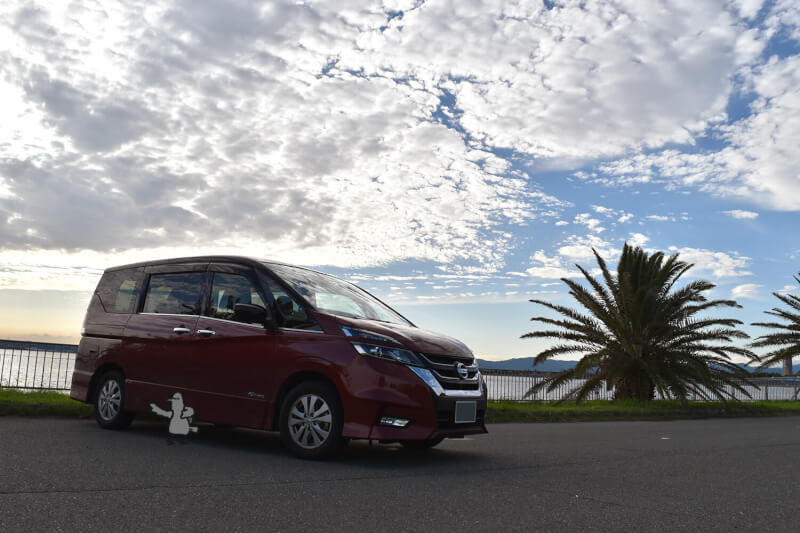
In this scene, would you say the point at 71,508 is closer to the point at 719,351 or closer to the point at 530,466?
the point at 530,466

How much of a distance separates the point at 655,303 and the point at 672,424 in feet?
17.9

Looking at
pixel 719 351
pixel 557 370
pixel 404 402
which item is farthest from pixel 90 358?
pixel 719 351

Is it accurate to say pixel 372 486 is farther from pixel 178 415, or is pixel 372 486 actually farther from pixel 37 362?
pixel 37 362

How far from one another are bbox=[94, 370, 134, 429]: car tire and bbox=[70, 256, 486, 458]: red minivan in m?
0.01

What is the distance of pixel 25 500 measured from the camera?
14.4 ft

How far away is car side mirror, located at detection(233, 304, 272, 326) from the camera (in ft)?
23.0

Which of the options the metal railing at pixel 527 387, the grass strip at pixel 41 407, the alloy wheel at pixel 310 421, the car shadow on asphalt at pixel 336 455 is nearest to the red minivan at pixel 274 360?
the alloy wheel at pixel 310 421

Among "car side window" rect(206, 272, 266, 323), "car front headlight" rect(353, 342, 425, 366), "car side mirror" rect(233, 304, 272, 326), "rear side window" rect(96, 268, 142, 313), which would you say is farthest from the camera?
"rear side window" rect(96, 268, 142, 313)

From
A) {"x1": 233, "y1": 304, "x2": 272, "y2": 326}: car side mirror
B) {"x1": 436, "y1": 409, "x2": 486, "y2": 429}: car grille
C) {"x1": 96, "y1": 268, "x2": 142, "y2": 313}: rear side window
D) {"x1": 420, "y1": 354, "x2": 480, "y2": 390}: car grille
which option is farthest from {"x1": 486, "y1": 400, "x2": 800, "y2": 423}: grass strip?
{"x1": 96, "y1": 268, "x2": 142, "y2": 313}: rear side window

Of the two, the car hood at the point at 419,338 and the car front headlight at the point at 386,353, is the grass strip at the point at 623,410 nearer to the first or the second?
the car hood at the point at 419,338

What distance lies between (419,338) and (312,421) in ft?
4.21

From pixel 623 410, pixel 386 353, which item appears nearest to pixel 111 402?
pixel 386 353

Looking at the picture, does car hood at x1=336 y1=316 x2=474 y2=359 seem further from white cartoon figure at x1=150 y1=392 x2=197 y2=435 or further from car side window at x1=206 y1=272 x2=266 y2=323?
white cartoon figure at x1=150 y1=392 x2=197 y2=435

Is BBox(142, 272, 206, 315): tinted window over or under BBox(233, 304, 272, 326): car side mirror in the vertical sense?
over
